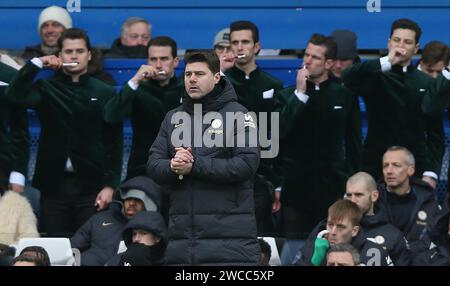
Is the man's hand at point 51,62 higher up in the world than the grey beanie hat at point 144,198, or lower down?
higher up

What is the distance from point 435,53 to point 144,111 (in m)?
2.24

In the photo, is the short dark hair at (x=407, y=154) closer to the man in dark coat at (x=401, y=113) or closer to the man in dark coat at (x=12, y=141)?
the man in dark coat at (x=401, y=113)

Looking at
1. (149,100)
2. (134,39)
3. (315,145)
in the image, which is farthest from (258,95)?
(134,39)

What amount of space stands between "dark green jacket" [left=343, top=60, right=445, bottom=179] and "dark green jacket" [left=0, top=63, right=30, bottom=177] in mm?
2445

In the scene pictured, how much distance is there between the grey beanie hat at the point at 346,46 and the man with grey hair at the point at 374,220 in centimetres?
129

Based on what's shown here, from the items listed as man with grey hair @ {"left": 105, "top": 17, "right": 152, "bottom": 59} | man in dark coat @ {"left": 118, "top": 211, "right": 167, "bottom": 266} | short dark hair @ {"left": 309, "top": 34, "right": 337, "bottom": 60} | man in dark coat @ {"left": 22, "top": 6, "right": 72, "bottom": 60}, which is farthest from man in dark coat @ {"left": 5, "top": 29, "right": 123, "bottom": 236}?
short dark hair @ {"left": 309, "top": 34, "right": 337, "bottom": 60}

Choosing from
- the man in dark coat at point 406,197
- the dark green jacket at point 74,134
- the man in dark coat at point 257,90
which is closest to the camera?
the man in dark coat at point 406,197

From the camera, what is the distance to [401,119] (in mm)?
9922

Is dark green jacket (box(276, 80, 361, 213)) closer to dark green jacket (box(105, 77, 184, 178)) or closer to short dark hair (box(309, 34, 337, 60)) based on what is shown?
short dark hair (box(309, 34, 337, 60))

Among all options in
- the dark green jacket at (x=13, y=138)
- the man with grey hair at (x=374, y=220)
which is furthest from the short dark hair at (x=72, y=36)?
the man with grey hair at (x=374, y=220)

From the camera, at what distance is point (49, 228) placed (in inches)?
389

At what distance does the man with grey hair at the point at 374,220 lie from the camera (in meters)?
8.91

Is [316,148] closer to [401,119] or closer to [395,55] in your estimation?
[401,119]
